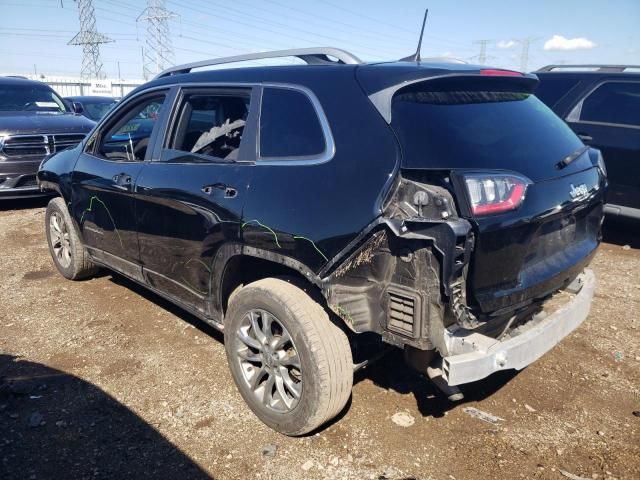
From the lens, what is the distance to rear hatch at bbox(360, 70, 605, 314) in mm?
2236

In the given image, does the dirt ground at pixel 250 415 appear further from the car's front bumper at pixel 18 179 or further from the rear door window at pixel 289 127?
the car's front bumper at pixel 18 179

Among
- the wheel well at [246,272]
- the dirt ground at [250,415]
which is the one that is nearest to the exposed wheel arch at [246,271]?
the wheel well at [246,272]

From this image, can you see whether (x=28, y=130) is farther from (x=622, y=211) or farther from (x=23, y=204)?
(x=622, y=211)

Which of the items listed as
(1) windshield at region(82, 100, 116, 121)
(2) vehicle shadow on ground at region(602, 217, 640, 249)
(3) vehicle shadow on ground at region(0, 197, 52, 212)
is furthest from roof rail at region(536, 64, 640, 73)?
(1) windshield at region(82, 100, 116, 121)

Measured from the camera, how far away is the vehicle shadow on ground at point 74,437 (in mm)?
2584

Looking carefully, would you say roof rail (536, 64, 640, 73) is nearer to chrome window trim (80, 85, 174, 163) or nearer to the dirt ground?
the dirt ground

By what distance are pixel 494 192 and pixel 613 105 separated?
4.98 metres

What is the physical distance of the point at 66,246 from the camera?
16.6 feet

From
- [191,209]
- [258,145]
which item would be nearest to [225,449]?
[191,209]

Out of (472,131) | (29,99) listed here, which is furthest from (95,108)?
(472,131)

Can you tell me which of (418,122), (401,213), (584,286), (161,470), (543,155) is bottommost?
(161,470)

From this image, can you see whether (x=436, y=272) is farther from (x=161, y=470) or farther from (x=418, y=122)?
(x=161, y=470)

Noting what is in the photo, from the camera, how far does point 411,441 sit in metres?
2.78

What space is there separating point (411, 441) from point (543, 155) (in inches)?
64.1
